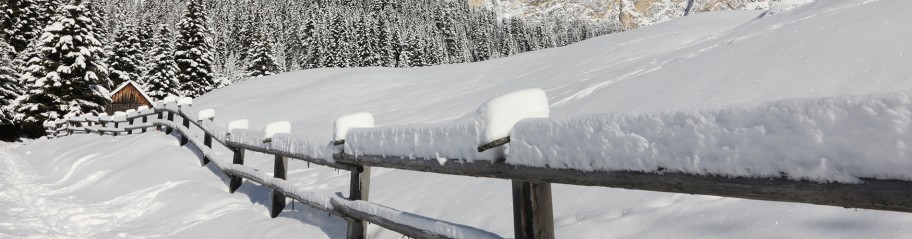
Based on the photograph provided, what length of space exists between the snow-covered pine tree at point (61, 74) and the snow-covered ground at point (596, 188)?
1824 centimetres

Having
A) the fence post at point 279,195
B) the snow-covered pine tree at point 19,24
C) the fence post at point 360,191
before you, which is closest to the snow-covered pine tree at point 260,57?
the snow-covered pine tree at point 19,24

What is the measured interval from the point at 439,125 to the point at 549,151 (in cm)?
89

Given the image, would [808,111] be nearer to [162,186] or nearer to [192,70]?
[162,186]

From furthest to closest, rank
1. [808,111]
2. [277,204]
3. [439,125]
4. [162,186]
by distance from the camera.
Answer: [162,186]
[277,204]
[439,125]
[808,111]

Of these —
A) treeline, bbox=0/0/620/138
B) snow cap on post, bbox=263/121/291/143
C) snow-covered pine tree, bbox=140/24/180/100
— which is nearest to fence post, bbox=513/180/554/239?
snow cap on post, bbox=263/121/291/143

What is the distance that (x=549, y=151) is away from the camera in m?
2.18

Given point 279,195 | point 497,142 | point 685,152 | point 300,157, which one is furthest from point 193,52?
point 685,152

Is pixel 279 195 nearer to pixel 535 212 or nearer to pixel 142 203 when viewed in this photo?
pixel 142 203

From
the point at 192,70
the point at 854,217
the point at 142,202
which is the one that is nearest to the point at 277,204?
the point at 142,202

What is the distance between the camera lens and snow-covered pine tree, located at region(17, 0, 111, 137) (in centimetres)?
2792

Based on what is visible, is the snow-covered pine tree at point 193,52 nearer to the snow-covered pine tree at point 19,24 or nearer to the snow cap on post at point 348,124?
the snow-covered pine tree at point 19,24

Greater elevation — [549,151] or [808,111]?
[808,111]

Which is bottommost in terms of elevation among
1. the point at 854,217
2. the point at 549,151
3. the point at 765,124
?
the point at 854,217

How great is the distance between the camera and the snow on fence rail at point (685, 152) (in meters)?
1.26
